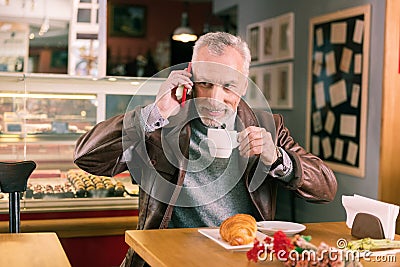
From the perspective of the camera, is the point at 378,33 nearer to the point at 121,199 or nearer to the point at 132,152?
the point at 121,199

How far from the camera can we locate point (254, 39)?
20.7ft

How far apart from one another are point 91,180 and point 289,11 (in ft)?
9.15

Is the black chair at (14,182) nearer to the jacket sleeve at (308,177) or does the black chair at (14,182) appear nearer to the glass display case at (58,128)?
the glass display case at (58,128)

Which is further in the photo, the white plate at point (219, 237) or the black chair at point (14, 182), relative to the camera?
the black chair at point (14, 182)

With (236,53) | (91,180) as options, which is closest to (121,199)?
(91,180)

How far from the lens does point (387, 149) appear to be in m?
4.16

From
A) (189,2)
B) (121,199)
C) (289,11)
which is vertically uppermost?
(189,2)

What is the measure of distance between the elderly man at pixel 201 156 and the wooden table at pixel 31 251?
292 mm

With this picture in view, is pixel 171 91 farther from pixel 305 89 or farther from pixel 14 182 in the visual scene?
pixel 305 89

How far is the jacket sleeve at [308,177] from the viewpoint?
2227mm

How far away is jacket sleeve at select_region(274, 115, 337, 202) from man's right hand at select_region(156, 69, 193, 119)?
1.41ft

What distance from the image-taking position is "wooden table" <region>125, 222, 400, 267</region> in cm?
167

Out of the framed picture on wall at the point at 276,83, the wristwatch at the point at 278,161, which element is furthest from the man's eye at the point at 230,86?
the framed picture on wall at the point at 276,83

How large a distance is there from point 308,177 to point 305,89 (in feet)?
10.0
